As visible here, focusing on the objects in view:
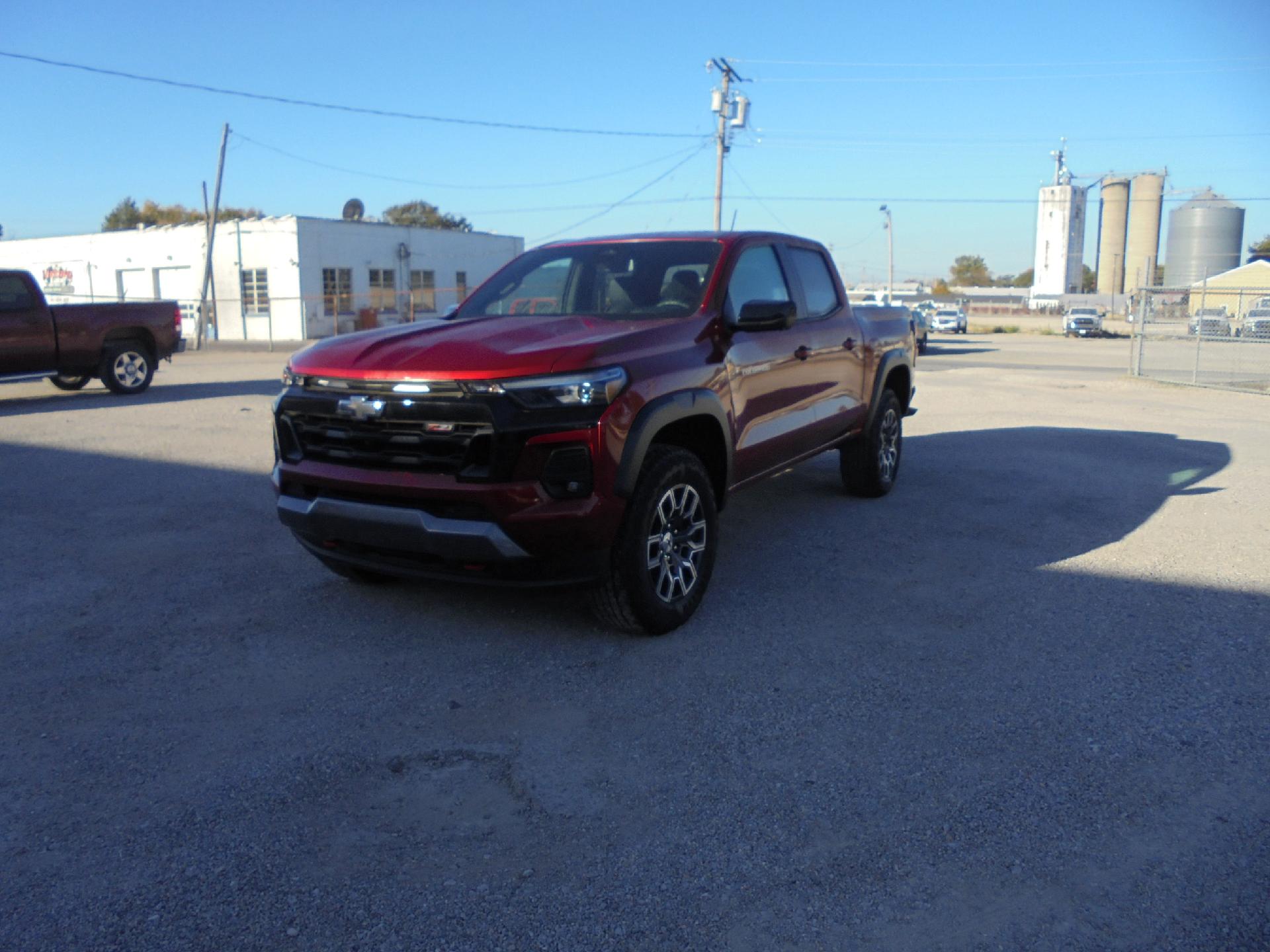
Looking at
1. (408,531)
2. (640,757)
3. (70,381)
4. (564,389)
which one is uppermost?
(564,389)

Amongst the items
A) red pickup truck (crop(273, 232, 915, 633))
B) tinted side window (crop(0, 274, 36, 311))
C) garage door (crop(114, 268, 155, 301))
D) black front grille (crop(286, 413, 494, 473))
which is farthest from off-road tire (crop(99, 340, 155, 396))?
garage door (crop(114, 268, 155, 301))

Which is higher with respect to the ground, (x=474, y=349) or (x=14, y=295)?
(x=14, y=295)

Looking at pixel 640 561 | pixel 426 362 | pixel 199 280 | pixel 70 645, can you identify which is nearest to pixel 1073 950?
pixel 640 561

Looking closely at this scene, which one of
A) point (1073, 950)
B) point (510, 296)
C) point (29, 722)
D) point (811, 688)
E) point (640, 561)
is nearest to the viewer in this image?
point (1073, 950)

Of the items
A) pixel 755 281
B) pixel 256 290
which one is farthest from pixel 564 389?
pixel 256 290

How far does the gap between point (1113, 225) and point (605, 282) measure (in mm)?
111586

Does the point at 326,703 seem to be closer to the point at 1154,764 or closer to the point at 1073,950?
the point at 1073,950

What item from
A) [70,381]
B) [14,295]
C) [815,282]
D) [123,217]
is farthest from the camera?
[123,217]

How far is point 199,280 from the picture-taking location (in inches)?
1537

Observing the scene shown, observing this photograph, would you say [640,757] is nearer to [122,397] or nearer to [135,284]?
[122,397]

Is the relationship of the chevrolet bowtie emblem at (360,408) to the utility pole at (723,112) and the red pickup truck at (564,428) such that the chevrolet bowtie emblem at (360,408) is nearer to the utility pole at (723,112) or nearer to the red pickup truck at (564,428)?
the red pickup truck at (564,428)

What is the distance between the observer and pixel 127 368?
50.6 feet

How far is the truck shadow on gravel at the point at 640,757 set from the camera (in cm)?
288

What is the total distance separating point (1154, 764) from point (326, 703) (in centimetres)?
312
